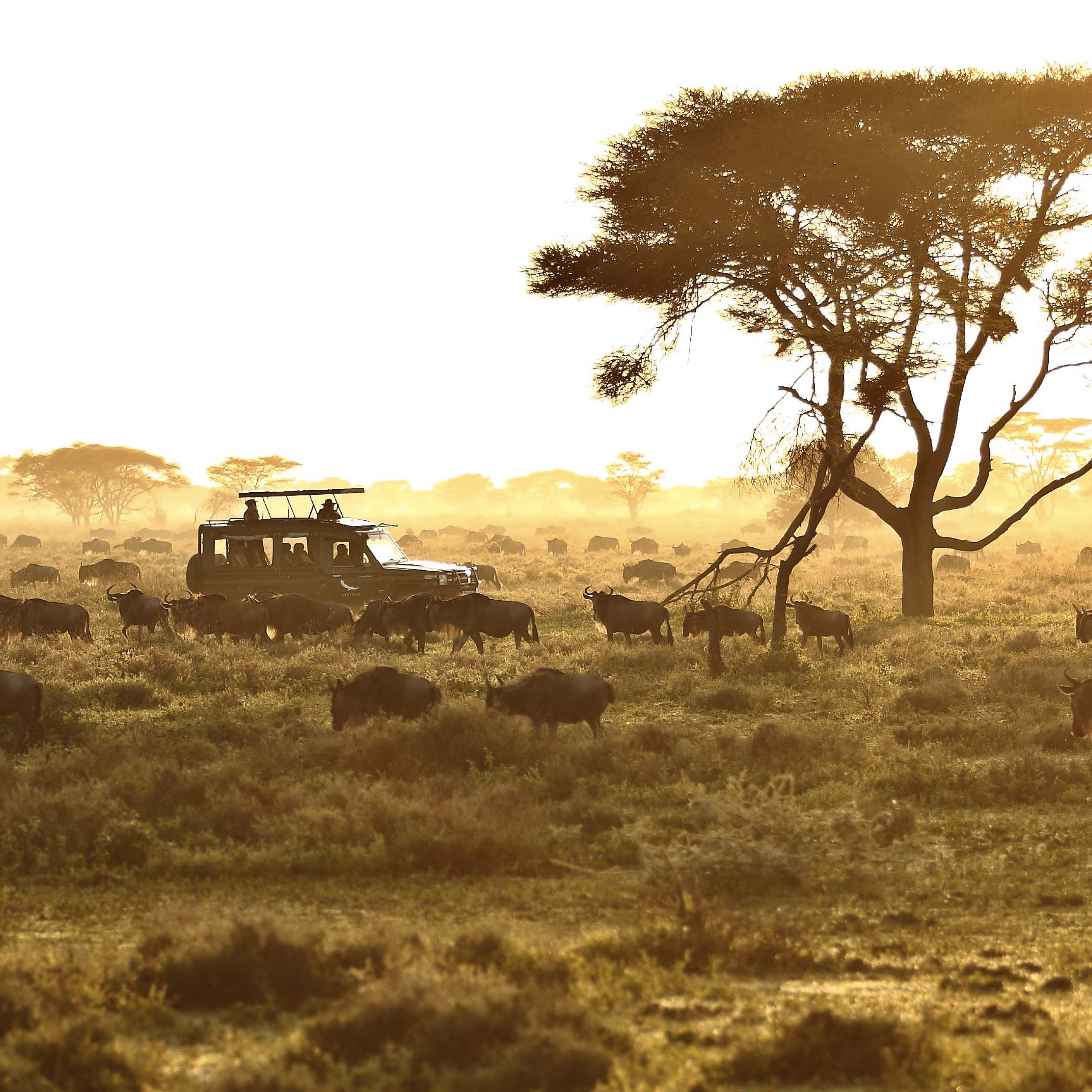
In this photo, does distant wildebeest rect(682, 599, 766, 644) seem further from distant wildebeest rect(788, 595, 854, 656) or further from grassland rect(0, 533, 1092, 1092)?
grassland rect(0, 533, 1092, 1092)

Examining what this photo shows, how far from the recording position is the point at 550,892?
8320mm

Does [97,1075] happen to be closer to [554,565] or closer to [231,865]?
[231,865]

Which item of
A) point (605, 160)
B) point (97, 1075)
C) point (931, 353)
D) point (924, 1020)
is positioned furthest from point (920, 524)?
point (97, 1075)

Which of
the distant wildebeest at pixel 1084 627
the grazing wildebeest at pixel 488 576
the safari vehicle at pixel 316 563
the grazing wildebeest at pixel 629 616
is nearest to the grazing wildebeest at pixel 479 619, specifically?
the grazing wildebeest at pixel 629 616

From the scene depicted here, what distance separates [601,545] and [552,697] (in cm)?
4400

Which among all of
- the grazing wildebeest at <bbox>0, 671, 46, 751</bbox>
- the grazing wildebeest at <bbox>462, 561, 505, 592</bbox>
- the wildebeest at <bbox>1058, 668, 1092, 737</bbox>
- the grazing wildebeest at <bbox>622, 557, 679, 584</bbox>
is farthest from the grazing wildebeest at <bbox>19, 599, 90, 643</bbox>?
the grazing wildebeest at <bbox>622, 557, 679, 584</bbox>

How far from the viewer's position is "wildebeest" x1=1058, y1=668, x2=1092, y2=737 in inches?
482

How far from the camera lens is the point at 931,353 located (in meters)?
21.5

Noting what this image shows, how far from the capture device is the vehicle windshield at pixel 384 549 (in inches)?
872

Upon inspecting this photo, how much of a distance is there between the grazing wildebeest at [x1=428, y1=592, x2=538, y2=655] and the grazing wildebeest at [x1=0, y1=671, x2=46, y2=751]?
765 centimetres

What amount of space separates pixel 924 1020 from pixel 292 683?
38.0 feet

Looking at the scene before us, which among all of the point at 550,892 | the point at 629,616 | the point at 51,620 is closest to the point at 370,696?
the point at 550,892

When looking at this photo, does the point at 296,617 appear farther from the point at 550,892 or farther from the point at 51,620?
the point at 550,892

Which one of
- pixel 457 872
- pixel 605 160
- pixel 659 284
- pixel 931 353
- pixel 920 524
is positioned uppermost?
pixel 605 160
